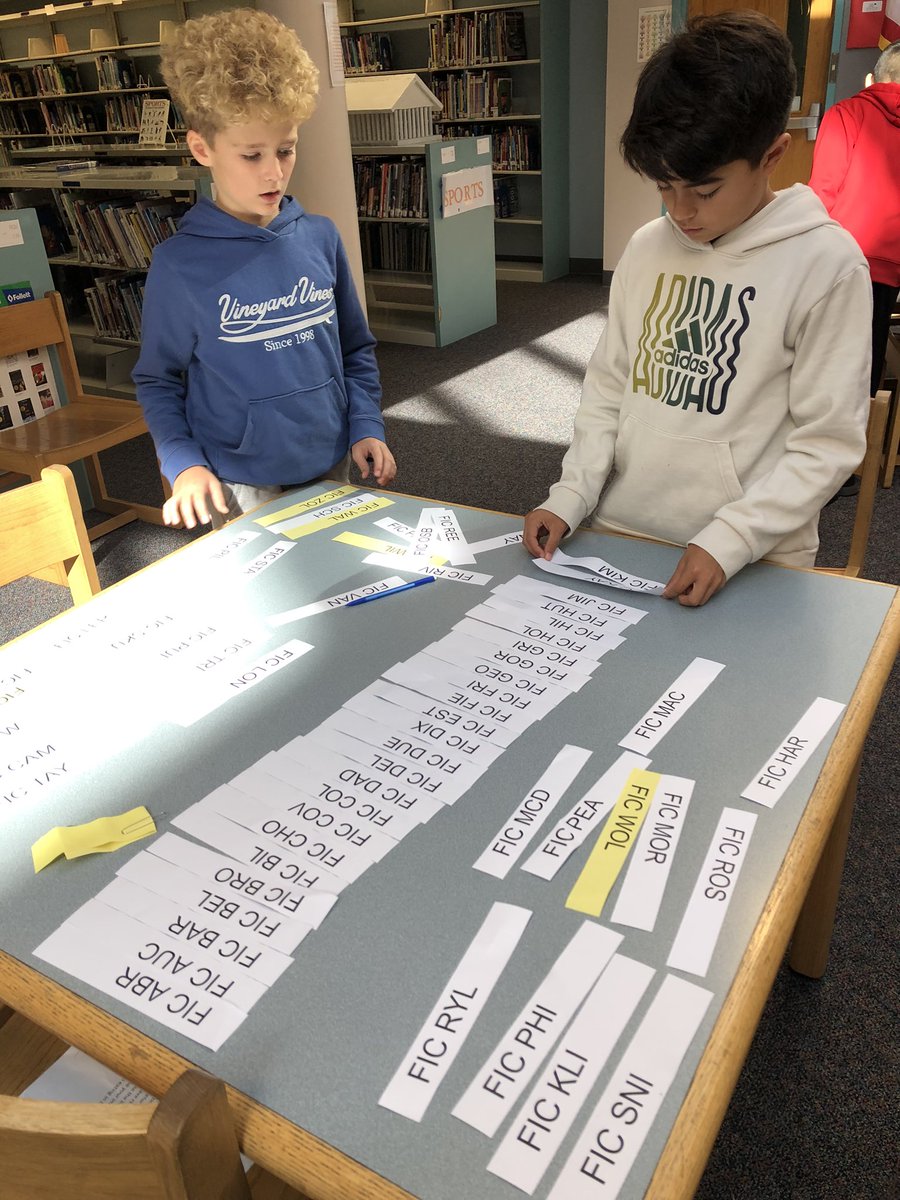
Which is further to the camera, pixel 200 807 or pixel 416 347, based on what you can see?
pixel 416 347

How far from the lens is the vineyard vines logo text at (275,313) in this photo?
1502mm

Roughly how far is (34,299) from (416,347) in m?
2.49

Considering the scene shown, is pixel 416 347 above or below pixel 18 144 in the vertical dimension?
below

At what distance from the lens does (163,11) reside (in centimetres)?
629

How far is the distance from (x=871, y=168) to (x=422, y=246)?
135 inches

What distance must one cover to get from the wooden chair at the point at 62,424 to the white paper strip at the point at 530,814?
245cm

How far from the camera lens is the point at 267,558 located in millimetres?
1312

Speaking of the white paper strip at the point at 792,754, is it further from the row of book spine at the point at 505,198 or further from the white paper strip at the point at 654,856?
the row of book spine at the point at 505,198

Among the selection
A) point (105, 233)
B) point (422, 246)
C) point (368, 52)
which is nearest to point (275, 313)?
point (105, 233)

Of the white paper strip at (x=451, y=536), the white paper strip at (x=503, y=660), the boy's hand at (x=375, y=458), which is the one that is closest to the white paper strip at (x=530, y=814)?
the white paper strip at (x=503, y=660)

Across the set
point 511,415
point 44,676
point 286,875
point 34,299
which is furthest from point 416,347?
point 286,875

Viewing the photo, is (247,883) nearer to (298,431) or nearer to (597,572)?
(597,572)

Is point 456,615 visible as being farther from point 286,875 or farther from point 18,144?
point 18,144

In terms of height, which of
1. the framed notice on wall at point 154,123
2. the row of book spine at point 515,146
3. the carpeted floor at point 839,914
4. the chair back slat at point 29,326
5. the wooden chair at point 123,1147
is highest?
the framed notice on wall at point 154,123
